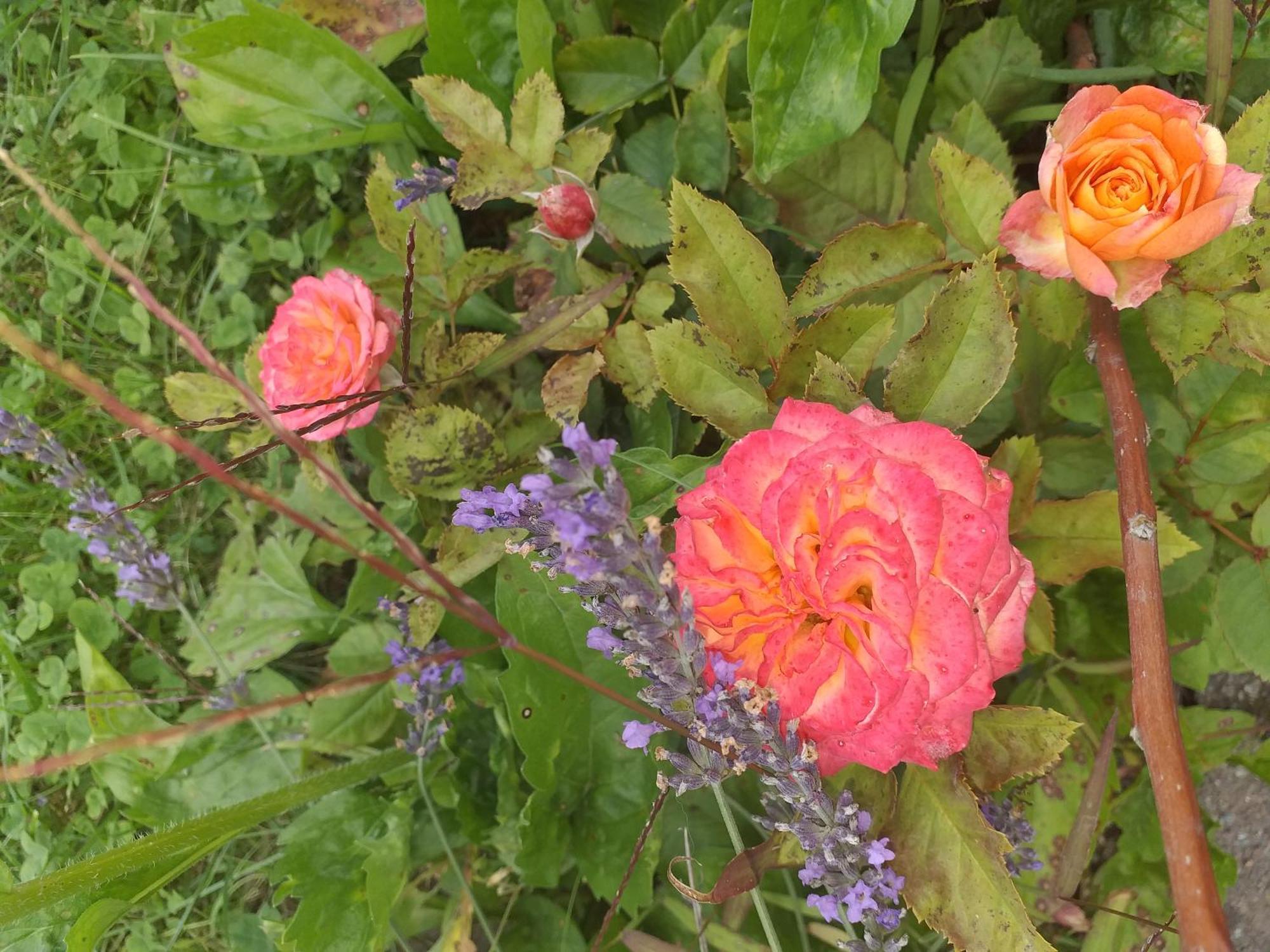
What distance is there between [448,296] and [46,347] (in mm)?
847

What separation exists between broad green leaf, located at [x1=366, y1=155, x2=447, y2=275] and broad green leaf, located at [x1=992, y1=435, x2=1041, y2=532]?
0.63 metres

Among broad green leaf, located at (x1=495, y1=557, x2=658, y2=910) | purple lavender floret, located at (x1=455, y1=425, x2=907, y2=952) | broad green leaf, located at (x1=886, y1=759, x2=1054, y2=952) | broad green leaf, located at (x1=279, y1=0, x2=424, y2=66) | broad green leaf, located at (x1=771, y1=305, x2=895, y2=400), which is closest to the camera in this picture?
purple lavender floret, located at (x1=455, y1=425, x2=907, y2=952)

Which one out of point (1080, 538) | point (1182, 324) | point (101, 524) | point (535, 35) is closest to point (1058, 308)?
point (1182, 324)

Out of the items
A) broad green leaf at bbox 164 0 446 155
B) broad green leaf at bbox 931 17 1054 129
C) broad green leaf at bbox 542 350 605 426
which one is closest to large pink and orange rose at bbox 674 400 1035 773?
broad green leaf at bbox 542 350 605 426

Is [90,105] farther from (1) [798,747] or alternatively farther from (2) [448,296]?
(1) [798,747]

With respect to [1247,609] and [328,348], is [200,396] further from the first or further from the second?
[1247,609]

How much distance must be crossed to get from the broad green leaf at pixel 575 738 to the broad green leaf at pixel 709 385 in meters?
0.29

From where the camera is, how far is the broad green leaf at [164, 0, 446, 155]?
1183 millimetres

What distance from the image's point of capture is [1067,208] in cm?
73

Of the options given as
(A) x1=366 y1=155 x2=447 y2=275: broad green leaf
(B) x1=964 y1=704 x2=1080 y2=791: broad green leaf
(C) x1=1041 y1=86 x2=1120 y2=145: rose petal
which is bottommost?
(B) x1=964 y1=704 x2=1080 y2=791: broad green leaf

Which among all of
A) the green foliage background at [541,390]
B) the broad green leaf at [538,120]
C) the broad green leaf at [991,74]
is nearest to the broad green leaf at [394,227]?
the green foliage background at [541,390]

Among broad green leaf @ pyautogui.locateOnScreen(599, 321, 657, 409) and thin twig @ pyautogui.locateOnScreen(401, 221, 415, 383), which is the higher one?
thin twig @ pyautogui.locateOnScreen(401, 221, 415, 383)

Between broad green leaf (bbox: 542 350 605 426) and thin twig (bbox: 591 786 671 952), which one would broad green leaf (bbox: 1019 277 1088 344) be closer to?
broad green leaf (bbox: 542 350 605 426)

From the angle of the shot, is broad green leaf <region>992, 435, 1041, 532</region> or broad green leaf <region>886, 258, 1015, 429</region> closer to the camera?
broad green leaf <region>886, 258, 1015, 429</region>
